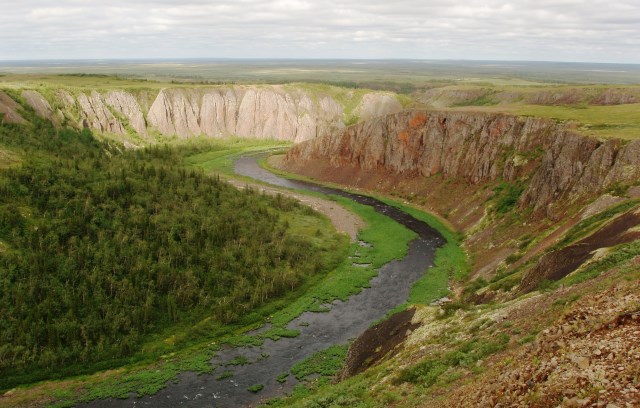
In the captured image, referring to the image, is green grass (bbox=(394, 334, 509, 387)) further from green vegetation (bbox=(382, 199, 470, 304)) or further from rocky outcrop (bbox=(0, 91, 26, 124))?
rocky outcrop (bbox=(0, 91, 26, 124))

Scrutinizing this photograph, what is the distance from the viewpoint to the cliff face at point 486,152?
44.7 m

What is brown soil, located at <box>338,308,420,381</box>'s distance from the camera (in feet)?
86.8

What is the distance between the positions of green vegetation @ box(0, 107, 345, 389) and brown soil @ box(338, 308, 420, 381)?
11956mm

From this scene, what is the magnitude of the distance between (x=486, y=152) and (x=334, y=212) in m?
22.5

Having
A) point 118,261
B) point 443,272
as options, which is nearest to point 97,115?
point 118,261

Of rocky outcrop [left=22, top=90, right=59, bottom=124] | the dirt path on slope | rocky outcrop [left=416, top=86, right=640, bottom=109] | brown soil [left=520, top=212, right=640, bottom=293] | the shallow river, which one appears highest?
rocky outcrop [left=416, top=86, right=640, bottom=109]

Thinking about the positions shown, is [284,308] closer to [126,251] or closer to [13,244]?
[126,251]

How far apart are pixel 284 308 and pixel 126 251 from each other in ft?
45.1

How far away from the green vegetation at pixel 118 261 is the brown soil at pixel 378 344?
1196cm

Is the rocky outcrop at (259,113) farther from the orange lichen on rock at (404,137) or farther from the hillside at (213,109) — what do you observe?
the orange lichen on rock at (404,137)

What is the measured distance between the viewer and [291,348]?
34188 mm

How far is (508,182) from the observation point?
6003 cm

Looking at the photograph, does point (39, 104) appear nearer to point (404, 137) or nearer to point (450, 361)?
point (404, 137)

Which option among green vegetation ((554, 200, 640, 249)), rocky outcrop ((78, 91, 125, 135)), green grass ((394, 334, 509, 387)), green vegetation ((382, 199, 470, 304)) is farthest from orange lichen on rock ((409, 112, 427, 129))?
rocky outcrop ((78, 91, 125, 135))
